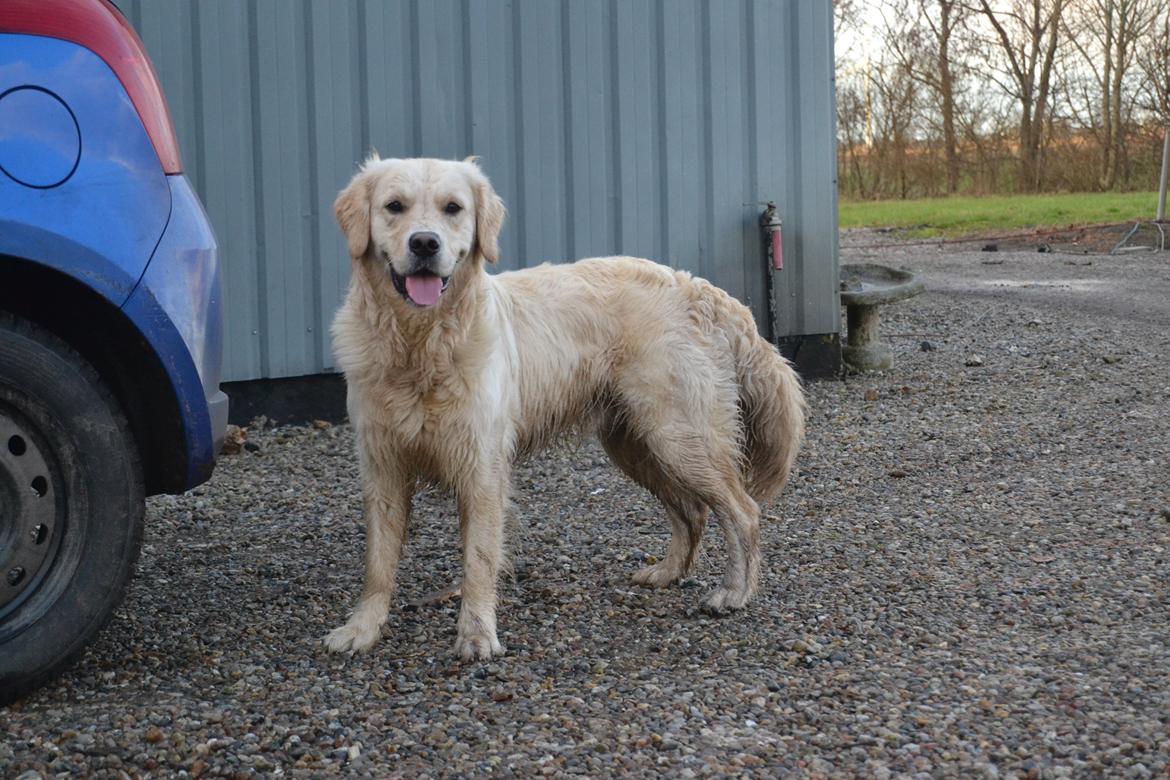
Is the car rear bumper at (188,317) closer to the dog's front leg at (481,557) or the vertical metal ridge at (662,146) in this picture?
the dog's front leg at (481,557)

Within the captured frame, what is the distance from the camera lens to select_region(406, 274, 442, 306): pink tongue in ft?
12.5

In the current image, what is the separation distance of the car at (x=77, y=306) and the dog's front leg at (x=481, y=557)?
100cm

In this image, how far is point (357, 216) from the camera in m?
3.94

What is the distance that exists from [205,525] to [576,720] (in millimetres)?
2800

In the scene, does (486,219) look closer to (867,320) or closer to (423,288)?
(423,288)

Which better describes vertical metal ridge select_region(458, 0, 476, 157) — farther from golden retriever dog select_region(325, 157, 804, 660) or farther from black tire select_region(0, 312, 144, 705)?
black tire select_region(0, 312, 144, 705)

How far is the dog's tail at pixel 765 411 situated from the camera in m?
4.63

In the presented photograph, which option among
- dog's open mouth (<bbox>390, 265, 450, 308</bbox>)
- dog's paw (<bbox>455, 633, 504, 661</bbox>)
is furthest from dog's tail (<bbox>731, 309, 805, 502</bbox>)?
dog's paw (<bbox>455, 633, 504, 661</bbox>)

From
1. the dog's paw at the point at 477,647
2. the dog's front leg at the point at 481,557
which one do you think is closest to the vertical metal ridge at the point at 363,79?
the dog's front leg at the point at 481,557

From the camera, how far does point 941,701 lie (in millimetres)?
3238

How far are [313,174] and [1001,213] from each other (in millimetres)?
21443

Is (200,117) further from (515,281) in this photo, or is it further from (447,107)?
(515,281)

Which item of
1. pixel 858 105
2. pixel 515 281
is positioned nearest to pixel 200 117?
pixel 515 281

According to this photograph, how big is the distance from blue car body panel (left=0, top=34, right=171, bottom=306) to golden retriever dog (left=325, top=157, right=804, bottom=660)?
873mm
